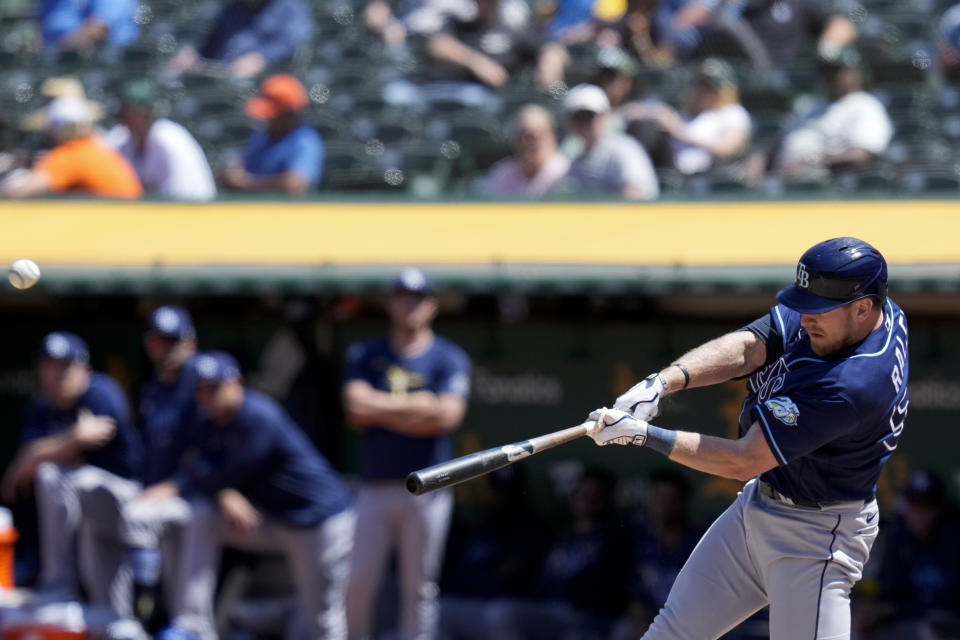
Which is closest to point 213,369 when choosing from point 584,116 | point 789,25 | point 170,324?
point 170,324

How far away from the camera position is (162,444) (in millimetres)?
6969

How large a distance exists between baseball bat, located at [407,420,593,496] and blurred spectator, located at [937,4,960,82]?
5.29m

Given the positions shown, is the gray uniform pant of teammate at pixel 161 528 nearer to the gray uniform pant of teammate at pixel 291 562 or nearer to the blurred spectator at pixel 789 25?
the gray uniform pant of teammate at pixel 291 562

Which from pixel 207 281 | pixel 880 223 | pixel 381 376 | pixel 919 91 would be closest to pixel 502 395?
pixel 381 376

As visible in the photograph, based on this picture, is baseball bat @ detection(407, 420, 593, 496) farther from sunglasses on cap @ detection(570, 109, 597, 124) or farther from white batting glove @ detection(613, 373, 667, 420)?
sunglasses on cap @ detection(570, 109, 597, 124)

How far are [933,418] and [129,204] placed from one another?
4.10 metres

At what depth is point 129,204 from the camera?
758cm

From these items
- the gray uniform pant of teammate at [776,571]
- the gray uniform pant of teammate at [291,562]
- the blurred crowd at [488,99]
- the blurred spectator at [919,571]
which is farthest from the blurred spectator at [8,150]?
the gray uniform pant of teammate at [776,571]

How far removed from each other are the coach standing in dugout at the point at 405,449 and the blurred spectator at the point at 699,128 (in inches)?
72.3

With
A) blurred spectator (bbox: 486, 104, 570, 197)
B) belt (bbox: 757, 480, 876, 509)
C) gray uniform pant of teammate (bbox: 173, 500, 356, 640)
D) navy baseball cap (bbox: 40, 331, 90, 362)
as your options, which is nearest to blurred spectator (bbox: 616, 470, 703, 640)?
gray uniform pant of teammate (bbox: 173, 500, 356, 640)

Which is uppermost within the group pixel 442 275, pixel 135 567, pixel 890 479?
pixel 442 275

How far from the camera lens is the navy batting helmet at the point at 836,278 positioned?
392 centimetres

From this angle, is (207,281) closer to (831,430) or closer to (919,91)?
(831,430)

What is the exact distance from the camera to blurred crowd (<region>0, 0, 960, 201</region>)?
7.66 m
